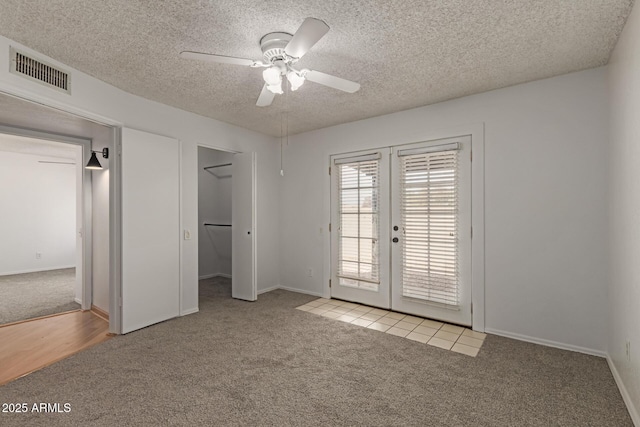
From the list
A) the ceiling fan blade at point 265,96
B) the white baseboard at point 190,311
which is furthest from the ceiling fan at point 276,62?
the white baseboard at point 190,311

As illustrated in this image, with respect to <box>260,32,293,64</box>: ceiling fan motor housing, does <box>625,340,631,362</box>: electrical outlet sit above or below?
below

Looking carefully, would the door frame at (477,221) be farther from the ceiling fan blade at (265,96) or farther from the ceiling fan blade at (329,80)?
the ceiling fan blade at (265,96)

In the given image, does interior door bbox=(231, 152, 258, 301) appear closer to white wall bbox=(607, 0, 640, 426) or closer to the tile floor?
the tile floor

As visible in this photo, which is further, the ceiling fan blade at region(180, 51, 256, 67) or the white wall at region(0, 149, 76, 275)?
the white wall at region(0, 149, 76, 275)

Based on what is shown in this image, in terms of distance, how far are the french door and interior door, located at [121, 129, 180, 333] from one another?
2.08 metres

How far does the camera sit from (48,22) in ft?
6.77

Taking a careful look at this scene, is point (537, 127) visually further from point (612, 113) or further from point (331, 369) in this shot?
point (331, 369)

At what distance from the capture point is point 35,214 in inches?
255

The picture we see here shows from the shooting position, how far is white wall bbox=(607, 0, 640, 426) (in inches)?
72.3

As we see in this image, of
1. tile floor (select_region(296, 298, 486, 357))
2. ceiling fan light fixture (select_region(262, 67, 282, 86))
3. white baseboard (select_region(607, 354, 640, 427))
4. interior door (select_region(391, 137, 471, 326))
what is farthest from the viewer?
interior door (select_region(391, 137, 471, 326))

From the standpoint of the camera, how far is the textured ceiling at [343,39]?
191cm

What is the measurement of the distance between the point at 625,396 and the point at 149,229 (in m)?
4.20

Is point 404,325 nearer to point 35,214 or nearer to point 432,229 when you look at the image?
point 432,229

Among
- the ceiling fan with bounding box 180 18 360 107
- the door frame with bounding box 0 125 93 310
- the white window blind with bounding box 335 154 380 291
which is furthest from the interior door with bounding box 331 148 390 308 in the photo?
the door frame with bounding box 0 125 93 310
